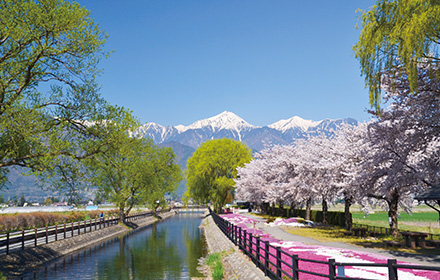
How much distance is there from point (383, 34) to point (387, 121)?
6144 mm

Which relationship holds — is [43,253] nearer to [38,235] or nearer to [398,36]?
[38,235]

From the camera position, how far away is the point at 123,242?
144 ft

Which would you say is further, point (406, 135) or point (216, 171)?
point (216, 171)

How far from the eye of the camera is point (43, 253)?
29016 millimetres

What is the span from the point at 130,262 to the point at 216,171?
39659 millimetres

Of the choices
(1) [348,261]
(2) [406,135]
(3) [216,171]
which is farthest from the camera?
(3) [216,171]

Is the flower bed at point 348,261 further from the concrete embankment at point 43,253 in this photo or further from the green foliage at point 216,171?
the green foliage at point 216,171

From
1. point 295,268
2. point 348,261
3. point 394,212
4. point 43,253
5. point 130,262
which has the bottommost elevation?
point 130,262

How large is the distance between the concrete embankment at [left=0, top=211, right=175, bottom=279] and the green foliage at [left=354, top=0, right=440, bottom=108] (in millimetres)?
23499

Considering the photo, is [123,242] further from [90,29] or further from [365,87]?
[365,87]

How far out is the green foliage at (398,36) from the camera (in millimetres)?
13430

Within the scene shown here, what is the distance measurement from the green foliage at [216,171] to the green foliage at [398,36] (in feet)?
164

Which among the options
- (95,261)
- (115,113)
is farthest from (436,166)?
(95,261)

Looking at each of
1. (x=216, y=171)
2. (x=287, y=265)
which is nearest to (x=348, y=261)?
(x=287, y=265)
